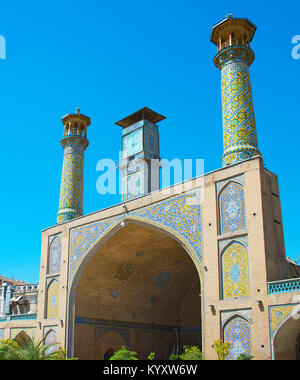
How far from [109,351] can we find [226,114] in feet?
29.3

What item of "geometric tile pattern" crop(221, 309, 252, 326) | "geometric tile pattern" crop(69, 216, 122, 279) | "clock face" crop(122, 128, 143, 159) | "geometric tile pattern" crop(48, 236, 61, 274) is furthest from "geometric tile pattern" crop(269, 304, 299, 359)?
"geometric tile pattern" crop(48, 236, 61, 274)

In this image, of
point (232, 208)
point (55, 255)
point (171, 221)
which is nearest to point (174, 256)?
point (171, 221)

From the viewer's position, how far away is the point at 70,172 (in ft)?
59.6

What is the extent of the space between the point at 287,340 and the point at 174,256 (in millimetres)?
6544

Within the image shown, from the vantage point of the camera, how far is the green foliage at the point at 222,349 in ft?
32.5

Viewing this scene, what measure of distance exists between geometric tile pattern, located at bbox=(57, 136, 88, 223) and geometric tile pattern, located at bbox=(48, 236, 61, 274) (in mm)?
974

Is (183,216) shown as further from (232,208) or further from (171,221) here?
(232,208)

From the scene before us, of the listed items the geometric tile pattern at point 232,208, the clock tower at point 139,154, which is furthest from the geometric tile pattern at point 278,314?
the clock tower at point 139,154

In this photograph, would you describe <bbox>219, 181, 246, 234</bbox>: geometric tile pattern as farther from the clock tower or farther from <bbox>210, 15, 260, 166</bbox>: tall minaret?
the clock tower

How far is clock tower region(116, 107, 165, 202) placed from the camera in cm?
1599

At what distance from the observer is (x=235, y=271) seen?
34.7 ft

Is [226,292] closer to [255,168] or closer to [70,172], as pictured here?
[255,168]

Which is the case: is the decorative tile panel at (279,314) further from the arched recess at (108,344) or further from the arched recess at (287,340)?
the arched recess at (108,344)

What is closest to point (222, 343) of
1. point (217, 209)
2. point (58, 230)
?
point (217, 209)
